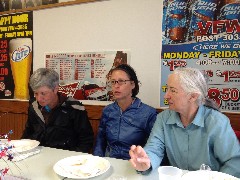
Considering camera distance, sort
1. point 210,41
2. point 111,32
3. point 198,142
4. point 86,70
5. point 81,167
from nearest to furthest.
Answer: point 81,167
point 198,142
point 210,41
point 111,32
point 86,70

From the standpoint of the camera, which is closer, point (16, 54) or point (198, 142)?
point (198, 142)

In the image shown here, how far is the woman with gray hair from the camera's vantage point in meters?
1.44

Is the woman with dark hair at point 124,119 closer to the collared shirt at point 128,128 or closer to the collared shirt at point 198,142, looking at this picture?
the collared shirt at point 128,128

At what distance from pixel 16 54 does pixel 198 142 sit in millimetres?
2554

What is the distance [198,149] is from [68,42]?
193 cm

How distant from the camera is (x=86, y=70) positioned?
2777 mm

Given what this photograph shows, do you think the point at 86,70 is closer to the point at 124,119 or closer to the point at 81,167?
the point at 124,119

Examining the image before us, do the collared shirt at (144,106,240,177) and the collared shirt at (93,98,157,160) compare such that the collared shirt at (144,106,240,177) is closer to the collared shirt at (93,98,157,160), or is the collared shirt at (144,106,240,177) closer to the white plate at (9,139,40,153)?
the collared shirt at (93,98,157,160)

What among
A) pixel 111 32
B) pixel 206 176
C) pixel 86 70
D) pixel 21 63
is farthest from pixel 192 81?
pixel 21 63

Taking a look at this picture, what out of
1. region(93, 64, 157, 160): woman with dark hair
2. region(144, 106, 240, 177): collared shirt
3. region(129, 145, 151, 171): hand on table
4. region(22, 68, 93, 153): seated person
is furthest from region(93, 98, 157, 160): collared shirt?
region(129, 145, 151, 171): hand on table

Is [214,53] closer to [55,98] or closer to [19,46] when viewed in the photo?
[55,98]

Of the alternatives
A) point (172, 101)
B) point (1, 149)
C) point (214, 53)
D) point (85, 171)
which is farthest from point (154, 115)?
point (1, 149)

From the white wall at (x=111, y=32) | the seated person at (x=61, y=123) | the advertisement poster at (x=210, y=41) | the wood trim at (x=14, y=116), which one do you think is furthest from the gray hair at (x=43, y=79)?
the wood trim at (x=14, y=116)

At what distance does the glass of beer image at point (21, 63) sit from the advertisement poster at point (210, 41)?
174cm
